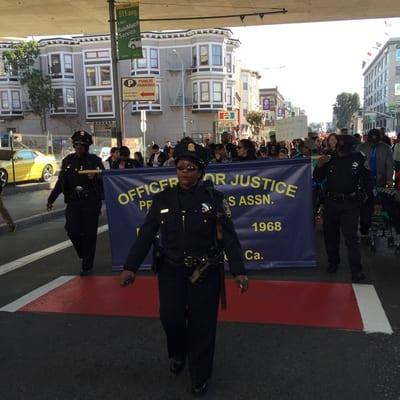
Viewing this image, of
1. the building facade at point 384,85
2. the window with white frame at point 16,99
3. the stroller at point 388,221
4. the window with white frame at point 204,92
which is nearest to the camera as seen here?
the stroller at point 388,221

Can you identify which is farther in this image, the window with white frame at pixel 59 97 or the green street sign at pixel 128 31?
the window with white frame at pixel 59 97

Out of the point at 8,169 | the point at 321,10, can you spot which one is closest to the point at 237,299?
the point at 321,10

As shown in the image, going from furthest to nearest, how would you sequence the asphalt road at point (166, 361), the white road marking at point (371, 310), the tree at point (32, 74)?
the tree at point (32, 74)
the white road marking at point (371, 310)
the asphalt road at point (166, 361)

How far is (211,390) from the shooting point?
12.1ft

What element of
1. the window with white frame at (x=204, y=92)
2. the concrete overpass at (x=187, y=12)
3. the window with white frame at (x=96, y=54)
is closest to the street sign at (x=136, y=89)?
the concrete overpass at (x=187, y=12)

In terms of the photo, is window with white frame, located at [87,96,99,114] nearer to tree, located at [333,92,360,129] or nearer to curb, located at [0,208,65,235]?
curb, located at [0,208,65,235]

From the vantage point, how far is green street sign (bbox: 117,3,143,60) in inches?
504

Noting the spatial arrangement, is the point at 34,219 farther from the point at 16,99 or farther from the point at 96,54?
the point at 16,99

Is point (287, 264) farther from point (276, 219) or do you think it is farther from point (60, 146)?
point (60, 146)

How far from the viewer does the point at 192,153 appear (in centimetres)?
351

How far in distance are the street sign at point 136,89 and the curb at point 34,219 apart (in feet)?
11.4

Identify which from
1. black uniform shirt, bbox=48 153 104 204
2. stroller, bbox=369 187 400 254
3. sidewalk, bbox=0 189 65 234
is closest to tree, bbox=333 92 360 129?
sidewalk, bbox=0 189 65 234

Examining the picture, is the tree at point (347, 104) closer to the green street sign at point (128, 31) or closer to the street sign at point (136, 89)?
the street sign at point (136, 89)

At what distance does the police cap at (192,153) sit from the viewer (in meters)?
3.50
